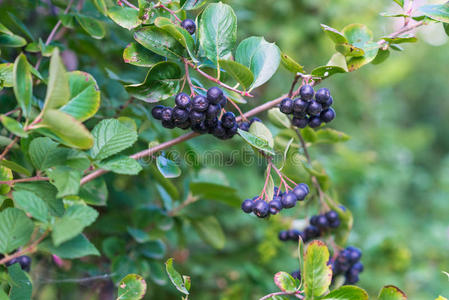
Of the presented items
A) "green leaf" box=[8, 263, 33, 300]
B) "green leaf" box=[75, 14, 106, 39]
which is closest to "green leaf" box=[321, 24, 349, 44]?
"green leaf" box=[75, 14, 106, 39]

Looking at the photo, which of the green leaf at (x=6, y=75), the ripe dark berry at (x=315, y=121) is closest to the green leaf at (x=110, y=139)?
the green leaf at (x=6, y=75)

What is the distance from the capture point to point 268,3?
268cm

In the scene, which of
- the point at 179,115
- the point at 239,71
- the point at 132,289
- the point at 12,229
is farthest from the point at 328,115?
the point at 12,229

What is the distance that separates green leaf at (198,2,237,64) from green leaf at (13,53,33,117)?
1.17ft

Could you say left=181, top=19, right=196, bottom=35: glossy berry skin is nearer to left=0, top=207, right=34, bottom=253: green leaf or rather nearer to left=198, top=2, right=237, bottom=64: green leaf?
left=198, top=2, right=237, bottom=64: green leaf

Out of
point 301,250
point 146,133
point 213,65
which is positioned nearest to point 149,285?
point 146,133

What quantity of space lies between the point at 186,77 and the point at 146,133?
1.39 feet

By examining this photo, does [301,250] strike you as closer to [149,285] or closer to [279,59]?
[279,59]

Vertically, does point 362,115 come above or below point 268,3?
below

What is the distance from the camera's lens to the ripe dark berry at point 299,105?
857 mm

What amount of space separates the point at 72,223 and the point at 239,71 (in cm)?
44

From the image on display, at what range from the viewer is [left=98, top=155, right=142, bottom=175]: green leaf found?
2.45ft

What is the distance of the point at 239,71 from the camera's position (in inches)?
32.2

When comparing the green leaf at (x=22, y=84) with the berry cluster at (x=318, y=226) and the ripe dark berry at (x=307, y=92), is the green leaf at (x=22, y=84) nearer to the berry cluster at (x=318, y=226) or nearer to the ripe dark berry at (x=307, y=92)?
the ripe dark berry at (x=307, y=92)
